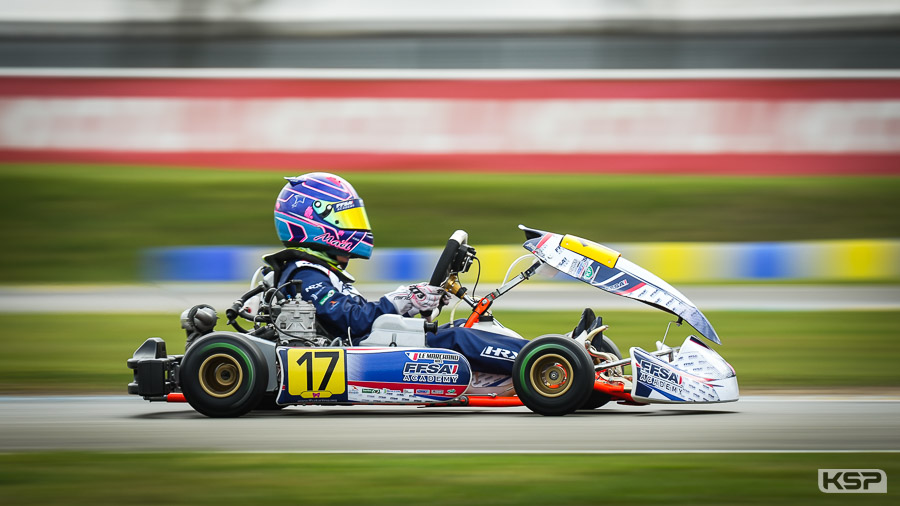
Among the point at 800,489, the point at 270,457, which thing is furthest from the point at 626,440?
the point at 270,457

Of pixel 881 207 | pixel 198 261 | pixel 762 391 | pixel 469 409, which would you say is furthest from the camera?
pixel 881 207

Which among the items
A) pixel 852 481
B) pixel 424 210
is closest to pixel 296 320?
pixel 852 481

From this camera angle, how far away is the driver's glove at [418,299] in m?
5.99

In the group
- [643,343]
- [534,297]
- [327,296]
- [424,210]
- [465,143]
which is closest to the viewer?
[327,296]

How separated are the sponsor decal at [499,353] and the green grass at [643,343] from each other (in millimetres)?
2354

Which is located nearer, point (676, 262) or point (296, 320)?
point (296, 320)

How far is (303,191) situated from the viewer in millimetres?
6285

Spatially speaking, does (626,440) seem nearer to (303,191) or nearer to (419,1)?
(303,191)

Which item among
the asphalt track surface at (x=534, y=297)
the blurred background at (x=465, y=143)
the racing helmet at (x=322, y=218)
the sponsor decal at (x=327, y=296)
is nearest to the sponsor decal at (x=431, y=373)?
the sponsor decal at (x=327, y=296)

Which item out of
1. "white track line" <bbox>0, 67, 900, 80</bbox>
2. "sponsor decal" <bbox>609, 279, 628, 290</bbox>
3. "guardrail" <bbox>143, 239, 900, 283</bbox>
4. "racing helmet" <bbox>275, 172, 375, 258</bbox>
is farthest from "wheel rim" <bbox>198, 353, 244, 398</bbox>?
"white track line" <bbox>0, 67, 900, 80</bbox>

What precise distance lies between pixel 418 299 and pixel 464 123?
12.0 meters

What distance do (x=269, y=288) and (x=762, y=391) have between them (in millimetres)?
3182

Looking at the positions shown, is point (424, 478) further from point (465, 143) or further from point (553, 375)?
point (465, 143)

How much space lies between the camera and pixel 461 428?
568 cm
